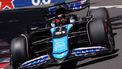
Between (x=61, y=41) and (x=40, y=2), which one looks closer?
(x=61, y=41)

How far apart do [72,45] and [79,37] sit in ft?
0.94

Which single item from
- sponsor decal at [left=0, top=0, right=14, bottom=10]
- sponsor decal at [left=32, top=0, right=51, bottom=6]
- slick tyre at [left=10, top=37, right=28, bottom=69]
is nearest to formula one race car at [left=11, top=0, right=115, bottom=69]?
slick tyre at [left=10, top=37, right=28, bottom=69]

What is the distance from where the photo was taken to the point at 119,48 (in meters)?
10.0

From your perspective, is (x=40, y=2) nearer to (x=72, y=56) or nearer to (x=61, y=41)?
(x=61, y=41)

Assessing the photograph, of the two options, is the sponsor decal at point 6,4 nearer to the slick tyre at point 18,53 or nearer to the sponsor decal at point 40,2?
the sponsor decal at point 40,2

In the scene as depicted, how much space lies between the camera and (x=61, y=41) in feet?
29.8

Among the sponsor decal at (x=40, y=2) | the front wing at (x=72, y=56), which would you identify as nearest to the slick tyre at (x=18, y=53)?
the front wing at (x=72, y=56)

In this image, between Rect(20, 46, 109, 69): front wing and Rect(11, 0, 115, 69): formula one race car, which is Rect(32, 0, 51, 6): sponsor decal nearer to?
Rect(11, 0, 115, 69): formula one race car

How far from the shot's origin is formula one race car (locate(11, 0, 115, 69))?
29.1ft

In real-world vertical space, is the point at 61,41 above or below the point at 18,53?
above

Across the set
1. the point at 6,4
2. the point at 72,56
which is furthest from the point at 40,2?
the point at 72,56

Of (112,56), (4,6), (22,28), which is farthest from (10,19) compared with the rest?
(112,56)

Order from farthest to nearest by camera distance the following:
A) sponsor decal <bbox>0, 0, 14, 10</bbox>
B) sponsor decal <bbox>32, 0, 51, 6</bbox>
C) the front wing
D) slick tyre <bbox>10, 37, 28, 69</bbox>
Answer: sponsor decal <bbox>0, 0, 14, 10</bbox>, sponsor decal <bbox>32, 0, 51, 6</bbox>, slick tyre <bbox>10, 37, 28, 69</bbox>, the front wing

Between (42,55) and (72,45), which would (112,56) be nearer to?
(72,45)
